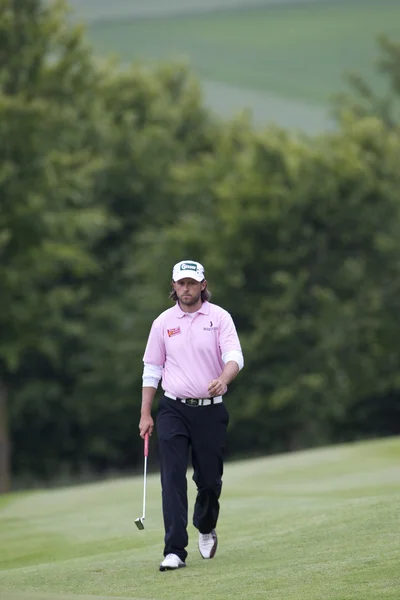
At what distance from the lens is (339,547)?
920 cm

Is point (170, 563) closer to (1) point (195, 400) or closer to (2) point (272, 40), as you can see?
(1) point (195, 400)

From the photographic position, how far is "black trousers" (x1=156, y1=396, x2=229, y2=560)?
8.98 meters

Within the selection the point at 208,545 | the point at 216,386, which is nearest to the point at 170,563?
the point at 208,545

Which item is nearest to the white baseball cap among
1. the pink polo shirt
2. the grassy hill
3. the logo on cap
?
the logo on cap

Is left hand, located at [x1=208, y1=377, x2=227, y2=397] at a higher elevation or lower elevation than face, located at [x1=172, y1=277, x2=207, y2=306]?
lower

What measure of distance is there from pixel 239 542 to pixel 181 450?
1598 mm

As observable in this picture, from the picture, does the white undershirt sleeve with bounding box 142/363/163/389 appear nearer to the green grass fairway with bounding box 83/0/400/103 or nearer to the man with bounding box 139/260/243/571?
the man with bounding box 139/260/243/571

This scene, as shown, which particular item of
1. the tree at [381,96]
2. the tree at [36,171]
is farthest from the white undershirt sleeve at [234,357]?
the tree at [381,96]

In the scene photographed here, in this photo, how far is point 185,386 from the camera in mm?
8930

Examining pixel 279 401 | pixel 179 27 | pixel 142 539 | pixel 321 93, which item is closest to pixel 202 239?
pixel 279 401

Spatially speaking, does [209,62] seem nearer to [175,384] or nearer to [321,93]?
[321,93]

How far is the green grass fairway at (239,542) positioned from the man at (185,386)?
17.1 inches

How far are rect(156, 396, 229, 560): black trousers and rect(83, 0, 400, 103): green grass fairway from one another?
69889 mm

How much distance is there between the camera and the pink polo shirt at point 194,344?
29.2 feet
